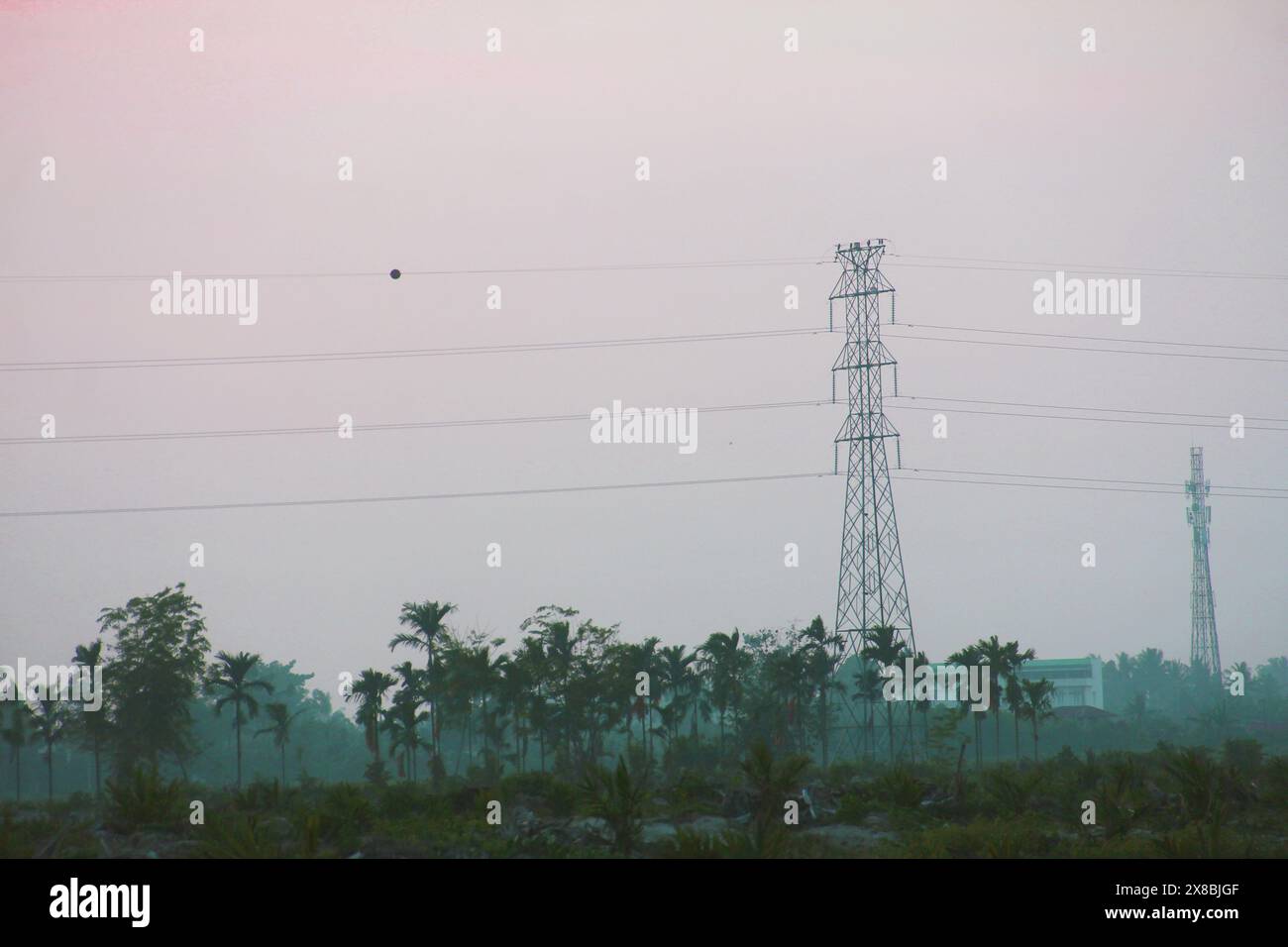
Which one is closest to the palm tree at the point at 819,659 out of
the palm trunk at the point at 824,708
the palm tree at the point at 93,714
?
the palm trunk at the point at 824,708

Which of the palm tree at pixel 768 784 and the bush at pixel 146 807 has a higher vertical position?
the palm tree at pixel 768 784

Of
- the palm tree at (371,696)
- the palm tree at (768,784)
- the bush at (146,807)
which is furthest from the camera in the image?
the palm tree at (371,696)

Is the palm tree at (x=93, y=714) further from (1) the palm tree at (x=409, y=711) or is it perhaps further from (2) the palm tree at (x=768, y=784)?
(2) the palm tree at (x=768, y=784)

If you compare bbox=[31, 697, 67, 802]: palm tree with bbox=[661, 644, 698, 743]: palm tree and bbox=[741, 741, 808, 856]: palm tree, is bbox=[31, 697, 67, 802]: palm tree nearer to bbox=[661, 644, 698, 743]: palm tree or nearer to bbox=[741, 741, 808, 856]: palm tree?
bbox=[661, 644, 698, 743]: palm tree

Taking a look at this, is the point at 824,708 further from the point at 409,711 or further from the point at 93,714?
the point at 93,714

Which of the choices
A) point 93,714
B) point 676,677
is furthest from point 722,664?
point 93,714

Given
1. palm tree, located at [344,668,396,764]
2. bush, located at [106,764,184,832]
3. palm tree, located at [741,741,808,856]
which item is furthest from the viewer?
palm tree, located at [344,668,396,764]

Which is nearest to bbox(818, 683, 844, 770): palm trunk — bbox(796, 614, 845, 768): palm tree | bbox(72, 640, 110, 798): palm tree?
bbox(796, 614, 845, 768): palm tree
